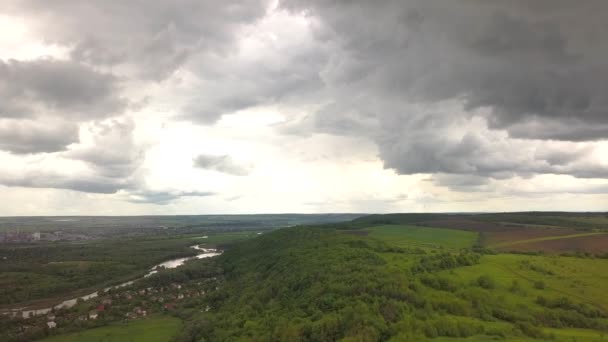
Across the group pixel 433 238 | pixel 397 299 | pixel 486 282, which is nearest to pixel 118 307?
pixel 397 299

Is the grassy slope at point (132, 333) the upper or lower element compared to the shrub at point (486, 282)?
lower

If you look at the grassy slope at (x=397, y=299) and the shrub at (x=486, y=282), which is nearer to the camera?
the grassy slope at (x=397, y=299)

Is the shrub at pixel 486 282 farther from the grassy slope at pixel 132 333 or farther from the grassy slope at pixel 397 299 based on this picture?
the grassy slope at pixel 132 333

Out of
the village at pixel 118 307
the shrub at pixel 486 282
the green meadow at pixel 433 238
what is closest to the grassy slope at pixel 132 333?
the village at pixel 118 307

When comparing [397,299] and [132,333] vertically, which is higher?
[397,299]

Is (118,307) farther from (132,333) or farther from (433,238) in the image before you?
(433,238)

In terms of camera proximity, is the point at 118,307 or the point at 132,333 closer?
the point at 132,333

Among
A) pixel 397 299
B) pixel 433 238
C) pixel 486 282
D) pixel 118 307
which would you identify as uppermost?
pixel 486 282


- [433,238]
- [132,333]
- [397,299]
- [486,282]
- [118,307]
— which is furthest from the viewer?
[433,238]

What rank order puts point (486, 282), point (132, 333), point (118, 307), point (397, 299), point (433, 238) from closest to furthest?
1. point (397, 299)
2. point (486, 282)
3. point (132, 333)
4. point (118, 307)
5. point (433, 238)

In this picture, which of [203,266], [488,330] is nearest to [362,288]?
[488,330]
